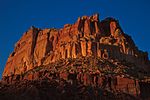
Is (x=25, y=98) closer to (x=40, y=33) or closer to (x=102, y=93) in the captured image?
(x=102, y=93)

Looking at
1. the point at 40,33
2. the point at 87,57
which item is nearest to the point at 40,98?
the point at 87,57

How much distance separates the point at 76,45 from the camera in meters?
124

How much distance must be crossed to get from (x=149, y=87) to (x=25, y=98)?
41.4m

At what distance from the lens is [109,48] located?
123312 mm

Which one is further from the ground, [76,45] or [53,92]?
[76,45]

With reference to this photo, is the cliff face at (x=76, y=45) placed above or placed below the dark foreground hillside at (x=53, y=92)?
above

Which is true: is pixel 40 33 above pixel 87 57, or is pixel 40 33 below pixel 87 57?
above

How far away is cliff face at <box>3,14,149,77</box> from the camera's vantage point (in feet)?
404

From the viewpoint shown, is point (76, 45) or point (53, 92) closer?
point (53, 92)

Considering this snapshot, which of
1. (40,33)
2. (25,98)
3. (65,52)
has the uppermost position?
(40,33)

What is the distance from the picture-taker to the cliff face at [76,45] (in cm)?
12319

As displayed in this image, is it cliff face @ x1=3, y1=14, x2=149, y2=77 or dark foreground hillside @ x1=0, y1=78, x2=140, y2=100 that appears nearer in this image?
dark foreground hillside @ x1=0, y1=78, x2=140, y2=100

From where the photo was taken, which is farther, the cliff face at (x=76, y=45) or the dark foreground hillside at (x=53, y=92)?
the cliff face at (x=76, y=45)

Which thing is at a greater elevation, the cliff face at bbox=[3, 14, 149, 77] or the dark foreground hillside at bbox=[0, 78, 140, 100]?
the cliff face at bbox=[3, 14, 149, 77]
